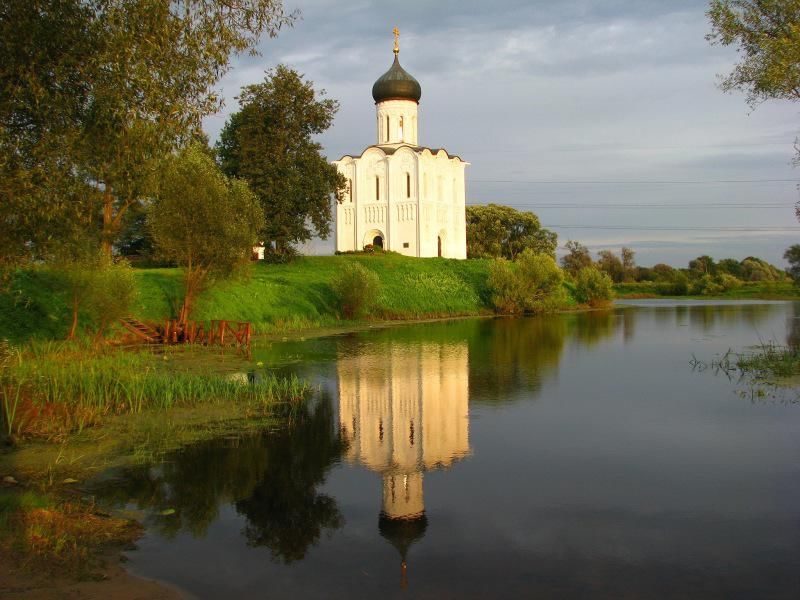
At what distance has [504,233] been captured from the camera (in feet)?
277

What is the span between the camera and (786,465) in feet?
34.7

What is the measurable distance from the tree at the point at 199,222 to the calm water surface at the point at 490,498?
943cm

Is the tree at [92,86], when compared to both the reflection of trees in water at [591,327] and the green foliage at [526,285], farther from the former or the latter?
the green foliage at [526,285]

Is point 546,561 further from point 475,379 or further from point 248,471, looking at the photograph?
point 475,379

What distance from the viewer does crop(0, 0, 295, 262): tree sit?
8719mm

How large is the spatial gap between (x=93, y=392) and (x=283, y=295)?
78.7 feet

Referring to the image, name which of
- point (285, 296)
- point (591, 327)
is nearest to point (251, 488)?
point (285, 296)

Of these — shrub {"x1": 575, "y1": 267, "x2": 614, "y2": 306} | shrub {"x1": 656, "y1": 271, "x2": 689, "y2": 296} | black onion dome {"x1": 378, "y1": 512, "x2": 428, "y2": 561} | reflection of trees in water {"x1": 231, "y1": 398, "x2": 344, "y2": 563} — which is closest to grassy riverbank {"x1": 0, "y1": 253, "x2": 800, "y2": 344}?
shrub {"x1": 575, "y1": 267, "x2": 614, "y2": 306}

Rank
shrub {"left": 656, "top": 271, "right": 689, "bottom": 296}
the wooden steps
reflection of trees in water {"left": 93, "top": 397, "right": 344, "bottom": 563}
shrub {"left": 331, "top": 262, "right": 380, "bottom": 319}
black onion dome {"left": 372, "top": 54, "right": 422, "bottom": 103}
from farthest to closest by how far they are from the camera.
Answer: shrub {"left": 656, "top": 271, "right": 689, "bottom": 296} → black onion dome {"left": 372, "top": 54, "right": 422, "bottom": 103} → shrub {"left": 331, "top": 262, "right": 380, "bottom": 319} → the wooden steps → reflection of trees in water {"left": 93, "top": 397, "right": 344, "bottom": 563}

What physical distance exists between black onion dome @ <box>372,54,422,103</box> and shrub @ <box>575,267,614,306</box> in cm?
2019

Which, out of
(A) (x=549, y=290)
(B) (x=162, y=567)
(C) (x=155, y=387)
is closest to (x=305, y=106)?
(A) (x=549, y=290)

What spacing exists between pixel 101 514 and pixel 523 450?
6148 mm

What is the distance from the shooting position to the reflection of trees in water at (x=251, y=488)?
7.99 m

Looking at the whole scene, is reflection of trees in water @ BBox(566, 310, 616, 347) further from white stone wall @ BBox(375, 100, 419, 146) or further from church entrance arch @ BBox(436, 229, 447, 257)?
white stone wall @ BBox(375, 100, 419, 146)
